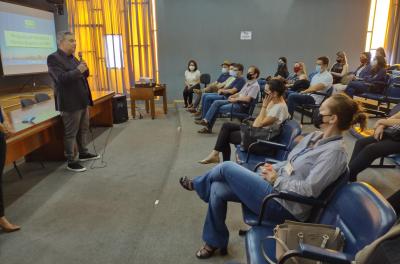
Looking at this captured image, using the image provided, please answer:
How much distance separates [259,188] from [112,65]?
6.55 meters

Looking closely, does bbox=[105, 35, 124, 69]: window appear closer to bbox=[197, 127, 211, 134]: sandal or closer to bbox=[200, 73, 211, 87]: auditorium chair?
bbox=[200, 73, 211, 87]: auditorium chair

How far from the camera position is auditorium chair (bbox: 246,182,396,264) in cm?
111

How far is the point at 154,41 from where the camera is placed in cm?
741

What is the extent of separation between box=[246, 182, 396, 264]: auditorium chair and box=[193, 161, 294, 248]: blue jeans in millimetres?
144

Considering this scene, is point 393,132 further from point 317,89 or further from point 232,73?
point 232,73

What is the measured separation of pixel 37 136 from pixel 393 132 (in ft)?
10.5

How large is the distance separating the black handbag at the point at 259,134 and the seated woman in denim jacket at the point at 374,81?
3.34 meters

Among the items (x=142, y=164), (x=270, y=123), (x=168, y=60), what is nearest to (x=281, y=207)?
(x=270, y=123)

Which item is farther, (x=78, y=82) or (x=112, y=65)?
(x=112, y=65)

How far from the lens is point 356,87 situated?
5355mm

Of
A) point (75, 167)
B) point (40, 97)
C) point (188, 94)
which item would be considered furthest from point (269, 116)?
point (188, 94)

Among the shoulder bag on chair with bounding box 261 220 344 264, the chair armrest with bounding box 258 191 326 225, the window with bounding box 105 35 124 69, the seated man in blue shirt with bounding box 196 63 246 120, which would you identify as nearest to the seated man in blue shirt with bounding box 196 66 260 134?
the seated man in blue shirt with bounding box 196 63 246 120

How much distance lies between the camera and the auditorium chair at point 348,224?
1.11 meters

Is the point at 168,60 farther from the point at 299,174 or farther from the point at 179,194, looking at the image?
the point at 299,174
